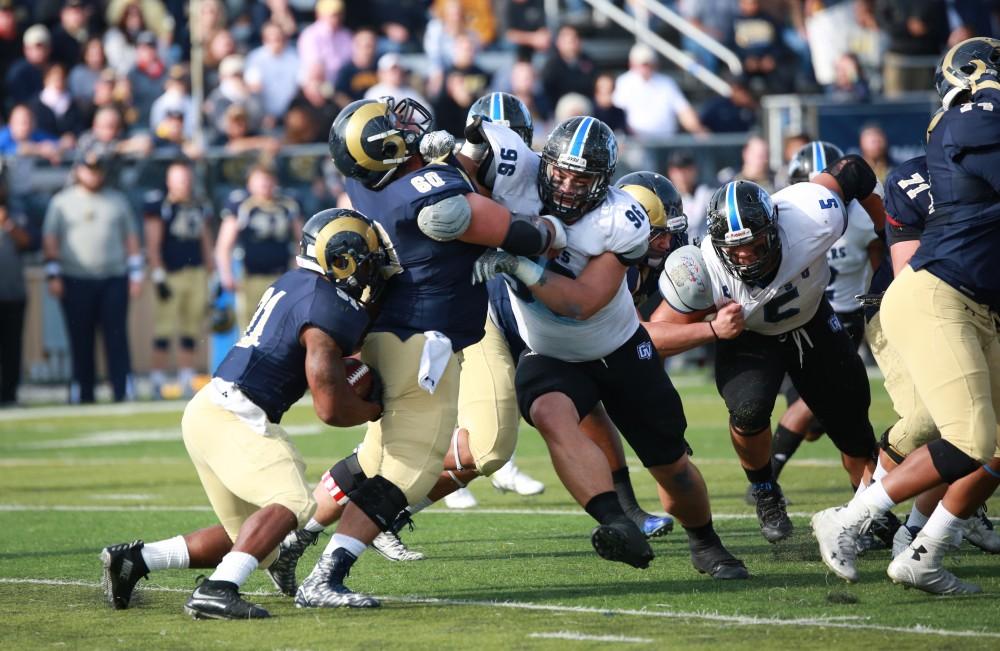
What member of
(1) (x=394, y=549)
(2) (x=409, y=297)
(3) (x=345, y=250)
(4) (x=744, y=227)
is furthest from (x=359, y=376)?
(4) (x=744, y=227)

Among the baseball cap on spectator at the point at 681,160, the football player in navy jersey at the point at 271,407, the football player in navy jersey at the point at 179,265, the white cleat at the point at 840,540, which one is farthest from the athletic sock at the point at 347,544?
the football player in navy jersey at the point at 179,265

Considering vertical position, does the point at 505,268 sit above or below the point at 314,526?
above

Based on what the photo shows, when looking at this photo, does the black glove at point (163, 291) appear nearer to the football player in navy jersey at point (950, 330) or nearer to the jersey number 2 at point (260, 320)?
the jersey number 2 at point (260, 320)

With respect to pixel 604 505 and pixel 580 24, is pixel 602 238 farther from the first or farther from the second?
pixel 580 24

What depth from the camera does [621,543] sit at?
537cm

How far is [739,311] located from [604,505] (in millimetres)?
1073

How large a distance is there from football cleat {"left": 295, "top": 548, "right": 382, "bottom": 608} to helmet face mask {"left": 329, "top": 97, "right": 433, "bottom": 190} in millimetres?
1362

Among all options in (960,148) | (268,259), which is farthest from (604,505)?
(268,259)

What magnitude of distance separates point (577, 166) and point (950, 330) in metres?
1.50

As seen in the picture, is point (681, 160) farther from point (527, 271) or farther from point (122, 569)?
point (122, 569)

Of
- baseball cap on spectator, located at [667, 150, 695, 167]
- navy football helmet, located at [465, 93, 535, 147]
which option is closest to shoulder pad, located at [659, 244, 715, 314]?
navy football helmet, located at [465, 93, 535, 147]

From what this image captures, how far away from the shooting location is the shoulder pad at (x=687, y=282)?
6492mm

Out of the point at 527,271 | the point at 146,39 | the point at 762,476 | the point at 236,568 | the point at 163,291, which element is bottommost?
the point at 163,291

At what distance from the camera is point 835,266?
27.0ft
